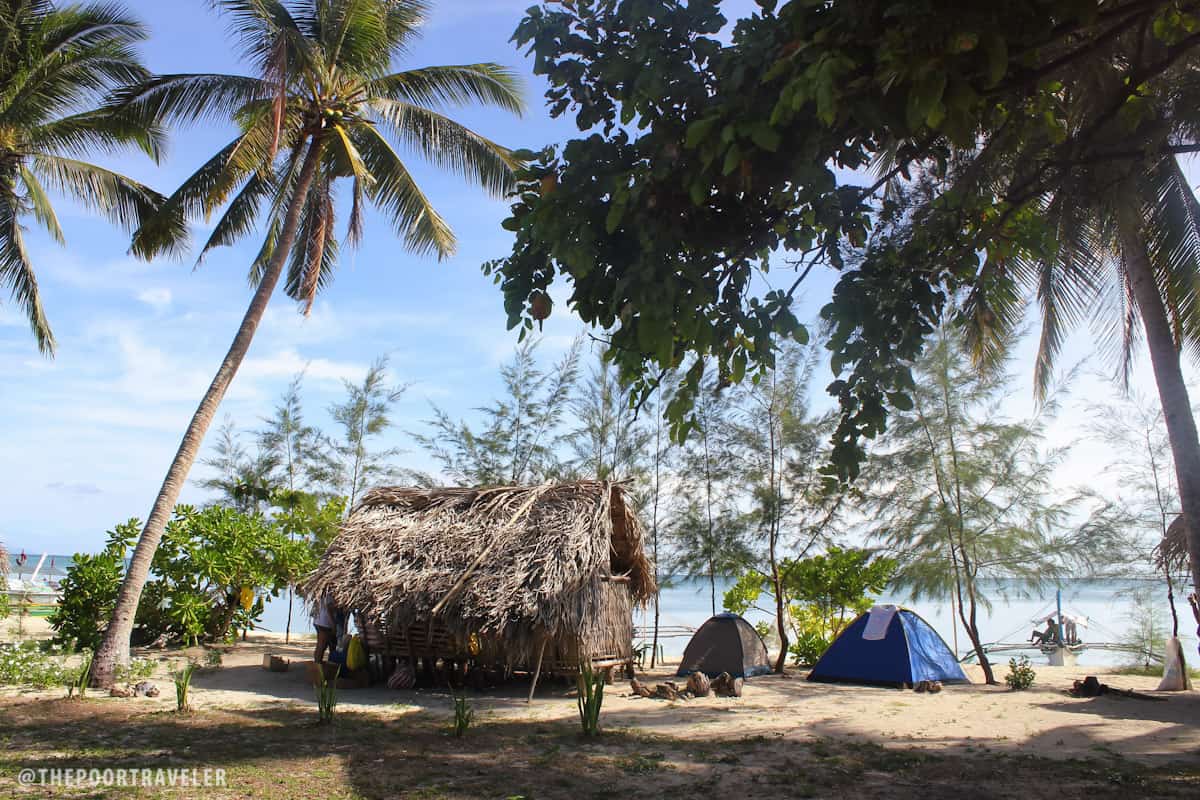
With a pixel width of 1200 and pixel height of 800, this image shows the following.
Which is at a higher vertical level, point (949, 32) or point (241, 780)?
point (949, 32)

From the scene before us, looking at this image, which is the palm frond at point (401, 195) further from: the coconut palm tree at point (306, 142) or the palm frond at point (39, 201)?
the palm frond at point (39, 201)

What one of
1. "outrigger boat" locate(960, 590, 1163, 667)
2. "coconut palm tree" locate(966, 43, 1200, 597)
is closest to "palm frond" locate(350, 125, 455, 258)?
"coconut palm tree" locate(966, 43, 1200, 597)

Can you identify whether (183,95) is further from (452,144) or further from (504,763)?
(504,763)

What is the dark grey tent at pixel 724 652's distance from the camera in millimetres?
12156

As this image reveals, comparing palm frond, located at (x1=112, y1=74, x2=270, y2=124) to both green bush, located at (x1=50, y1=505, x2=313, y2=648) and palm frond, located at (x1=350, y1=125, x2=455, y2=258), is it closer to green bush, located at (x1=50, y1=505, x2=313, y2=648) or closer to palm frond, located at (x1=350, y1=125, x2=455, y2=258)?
palm frond, located at (x1=350, y1=125, x2=455, y2=258)

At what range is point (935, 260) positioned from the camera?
181 inches

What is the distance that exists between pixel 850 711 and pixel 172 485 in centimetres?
792

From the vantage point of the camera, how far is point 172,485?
30.3 ft

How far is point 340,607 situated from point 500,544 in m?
2.03

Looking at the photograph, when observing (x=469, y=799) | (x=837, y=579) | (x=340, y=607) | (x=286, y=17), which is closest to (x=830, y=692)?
(x=837, y=579)

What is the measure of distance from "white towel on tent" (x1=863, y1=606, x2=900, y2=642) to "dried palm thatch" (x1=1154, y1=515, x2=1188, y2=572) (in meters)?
3.46

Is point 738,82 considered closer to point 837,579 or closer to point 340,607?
point 340,607

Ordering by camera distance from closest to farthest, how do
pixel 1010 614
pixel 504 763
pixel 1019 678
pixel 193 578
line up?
pixel 504 763 < pixel 1019 678 < pixel 193 578 < pixel 1010 614

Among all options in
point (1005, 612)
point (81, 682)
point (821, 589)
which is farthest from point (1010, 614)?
point (81, 682)
